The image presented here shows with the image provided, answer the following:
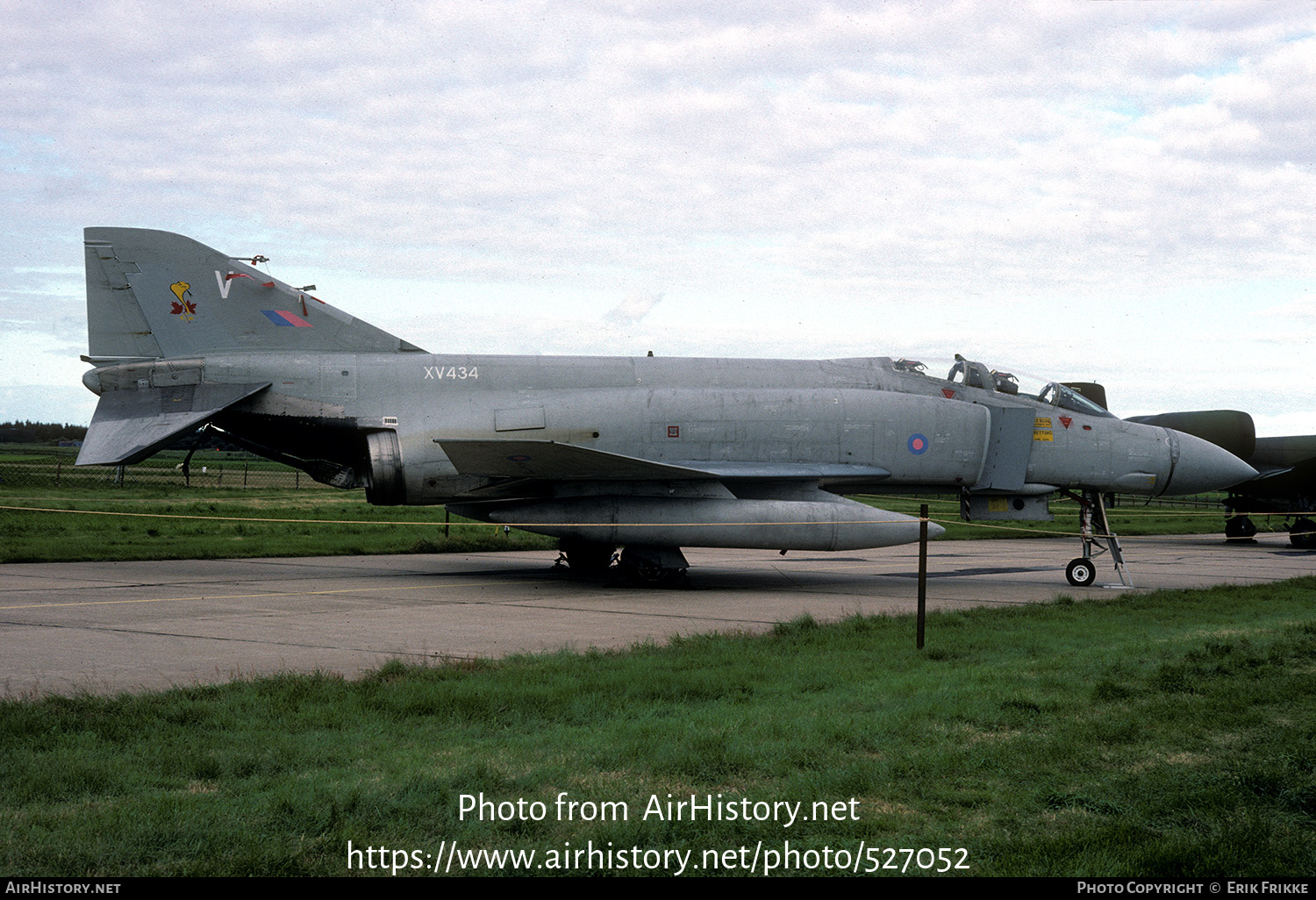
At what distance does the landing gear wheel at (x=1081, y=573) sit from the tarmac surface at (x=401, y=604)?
0.25 metres

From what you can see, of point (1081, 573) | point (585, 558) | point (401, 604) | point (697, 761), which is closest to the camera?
point (697, 761)

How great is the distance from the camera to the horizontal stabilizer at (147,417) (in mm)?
13273

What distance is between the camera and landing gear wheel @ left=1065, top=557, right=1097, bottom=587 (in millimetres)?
14672

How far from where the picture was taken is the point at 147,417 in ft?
45.0

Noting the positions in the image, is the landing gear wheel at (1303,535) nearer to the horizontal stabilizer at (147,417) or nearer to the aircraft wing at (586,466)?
the aircraft wing at (586,466)

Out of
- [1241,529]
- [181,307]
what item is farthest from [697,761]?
[1241,529]

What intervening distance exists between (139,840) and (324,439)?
11414 mm

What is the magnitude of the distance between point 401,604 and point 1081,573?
9650 millimetres

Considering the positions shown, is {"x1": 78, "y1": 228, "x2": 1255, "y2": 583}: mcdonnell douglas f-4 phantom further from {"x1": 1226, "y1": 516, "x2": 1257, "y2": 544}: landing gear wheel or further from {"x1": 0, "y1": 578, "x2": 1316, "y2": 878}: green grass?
{"x1": 1226, "y1": 516, "x2": 1257, "y2": 544}: landing gear wheel

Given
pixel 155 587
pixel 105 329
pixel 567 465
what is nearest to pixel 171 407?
pixel 105 329

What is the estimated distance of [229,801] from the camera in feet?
12.5

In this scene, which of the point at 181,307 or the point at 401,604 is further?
the point at 181,307

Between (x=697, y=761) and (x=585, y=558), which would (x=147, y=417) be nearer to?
(x=585, y=558)
